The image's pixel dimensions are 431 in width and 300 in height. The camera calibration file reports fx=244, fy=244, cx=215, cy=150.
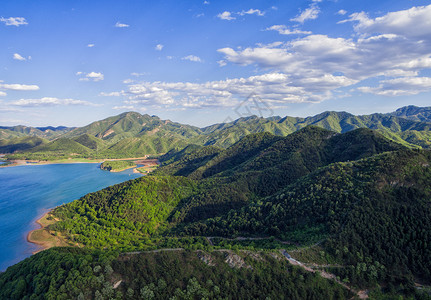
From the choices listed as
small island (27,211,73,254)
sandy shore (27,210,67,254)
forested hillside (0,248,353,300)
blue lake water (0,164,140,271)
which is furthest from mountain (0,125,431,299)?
blue lake water (0,164,140,271)

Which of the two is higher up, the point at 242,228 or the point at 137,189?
the point at 137,189

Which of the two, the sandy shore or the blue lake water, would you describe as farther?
the blue lake water

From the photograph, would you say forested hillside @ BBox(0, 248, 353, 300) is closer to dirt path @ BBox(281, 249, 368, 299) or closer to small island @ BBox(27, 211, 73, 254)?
dirt path @ BBox(281, 249, 368, 299)

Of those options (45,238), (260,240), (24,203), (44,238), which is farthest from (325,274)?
(24,203)

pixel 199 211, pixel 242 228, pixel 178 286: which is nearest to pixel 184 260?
pixel 178 286

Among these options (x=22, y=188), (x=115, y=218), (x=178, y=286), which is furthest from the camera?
(x=22, y=188)

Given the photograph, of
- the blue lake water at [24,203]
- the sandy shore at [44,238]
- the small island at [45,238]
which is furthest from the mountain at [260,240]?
the blue lake water at [24,203]

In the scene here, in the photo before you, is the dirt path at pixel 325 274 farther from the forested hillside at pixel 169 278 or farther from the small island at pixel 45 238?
the small island at pixel 45 238

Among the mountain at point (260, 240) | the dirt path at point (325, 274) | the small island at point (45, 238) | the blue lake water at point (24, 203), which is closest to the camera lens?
the mountain at point (260, 240)

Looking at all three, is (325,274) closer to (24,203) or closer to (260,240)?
(260,240)

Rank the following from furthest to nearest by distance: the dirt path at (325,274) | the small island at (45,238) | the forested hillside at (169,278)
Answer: the small island at (45,238) < the dirt path at (325,274) < the forested hillside at (169,278)

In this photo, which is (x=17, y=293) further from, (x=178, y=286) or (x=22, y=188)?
(x=22, y=188)
